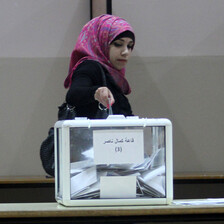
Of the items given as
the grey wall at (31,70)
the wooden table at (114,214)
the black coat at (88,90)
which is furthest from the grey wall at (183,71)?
the wooden table at (114,214)

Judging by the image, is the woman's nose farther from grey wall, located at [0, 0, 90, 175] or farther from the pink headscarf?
grey wall, located at [0, 0, 90, 175]

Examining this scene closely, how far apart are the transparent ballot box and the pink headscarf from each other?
770mm

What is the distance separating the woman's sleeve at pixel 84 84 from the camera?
6.27 ft

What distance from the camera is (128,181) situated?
4.67ft

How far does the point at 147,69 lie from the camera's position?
12.2 ft

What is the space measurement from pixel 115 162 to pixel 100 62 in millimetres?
798

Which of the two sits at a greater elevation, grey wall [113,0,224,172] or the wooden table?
grey wall [113,0,224,172]

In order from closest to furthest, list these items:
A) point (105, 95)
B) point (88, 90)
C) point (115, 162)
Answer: point (115, 162) < point (105, 95) < point (88, 90)

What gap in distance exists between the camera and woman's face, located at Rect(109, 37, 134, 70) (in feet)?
7.24

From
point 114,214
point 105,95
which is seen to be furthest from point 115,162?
point 105,95

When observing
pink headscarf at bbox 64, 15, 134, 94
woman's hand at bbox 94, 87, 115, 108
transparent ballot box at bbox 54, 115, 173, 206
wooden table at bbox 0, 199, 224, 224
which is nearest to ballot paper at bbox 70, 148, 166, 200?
transparent ballot box at bbox 54, 115, 173, 206

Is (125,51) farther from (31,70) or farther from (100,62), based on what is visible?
(31,70)

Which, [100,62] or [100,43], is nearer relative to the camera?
[100,62]

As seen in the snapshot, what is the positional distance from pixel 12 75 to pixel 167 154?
2415 millimetres
